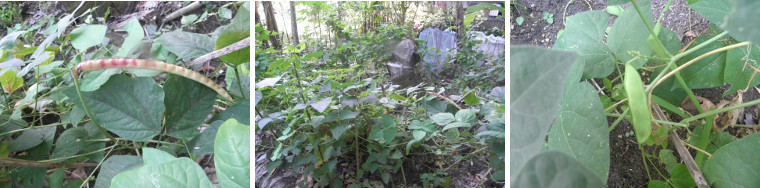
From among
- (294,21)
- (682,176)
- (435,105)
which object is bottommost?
(682,176)

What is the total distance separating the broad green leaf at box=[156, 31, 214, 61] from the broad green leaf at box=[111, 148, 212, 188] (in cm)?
23

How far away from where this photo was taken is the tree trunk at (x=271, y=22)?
437 mm

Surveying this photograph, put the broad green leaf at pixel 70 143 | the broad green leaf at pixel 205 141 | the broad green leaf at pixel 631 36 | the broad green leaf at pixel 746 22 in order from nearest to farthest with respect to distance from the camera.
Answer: the broad green leaf at pixel 746 22, the broad green leaf at pixel 631 36, the broad green leaf at pixel 205 141, the broad green leaf at pixel 70 143

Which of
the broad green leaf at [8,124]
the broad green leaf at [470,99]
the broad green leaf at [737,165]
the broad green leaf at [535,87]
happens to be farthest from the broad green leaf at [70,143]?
the broad green leaf at [737,165]

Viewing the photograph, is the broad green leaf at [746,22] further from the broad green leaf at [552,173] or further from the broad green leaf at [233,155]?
the broad green leaf at [233,155]

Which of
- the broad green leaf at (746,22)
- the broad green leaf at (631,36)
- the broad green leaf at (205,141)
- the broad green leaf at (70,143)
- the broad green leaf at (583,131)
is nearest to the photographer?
the broad green leaf at (746,22)

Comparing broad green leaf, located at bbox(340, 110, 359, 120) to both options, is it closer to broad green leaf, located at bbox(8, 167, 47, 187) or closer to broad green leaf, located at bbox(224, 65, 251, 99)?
broad green leaf, located at bbox(224, 65, 251, 99)

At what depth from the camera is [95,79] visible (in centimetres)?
46

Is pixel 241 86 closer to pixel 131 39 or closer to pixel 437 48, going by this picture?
pixel 131 39

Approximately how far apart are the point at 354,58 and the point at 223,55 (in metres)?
A: 0.16

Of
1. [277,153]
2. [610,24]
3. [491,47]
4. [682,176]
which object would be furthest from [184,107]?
[610,24]

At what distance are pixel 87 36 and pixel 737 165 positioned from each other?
2.37 ft

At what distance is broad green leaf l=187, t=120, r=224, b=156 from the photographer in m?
0.47

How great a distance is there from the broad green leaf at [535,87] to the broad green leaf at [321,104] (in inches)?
12.3
